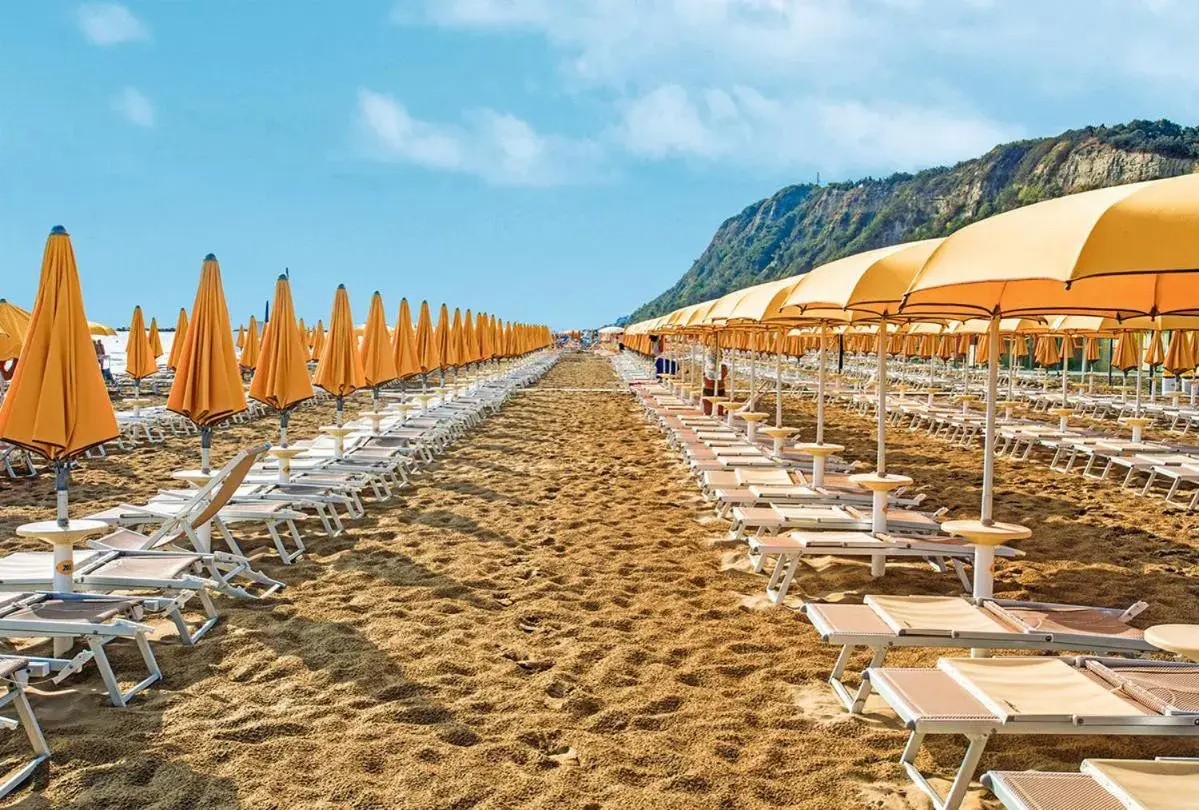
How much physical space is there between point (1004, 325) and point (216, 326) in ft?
35.1

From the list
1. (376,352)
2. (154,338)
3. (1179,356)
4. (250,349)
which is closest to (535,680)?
(376,352)

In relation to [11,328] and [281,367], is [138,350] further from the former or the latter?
[281,367]

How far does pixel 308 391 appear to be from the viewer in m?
7.55

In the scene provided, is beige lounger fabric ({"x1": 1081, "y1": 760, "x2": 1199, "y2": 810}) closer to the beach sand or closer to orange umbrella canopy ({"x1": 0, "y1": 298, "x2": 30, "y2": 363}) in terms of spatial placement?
the beach sand

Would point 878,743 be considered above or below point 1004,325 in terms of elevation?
below

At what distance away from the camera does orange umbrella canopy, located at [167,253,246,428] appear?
596 centimetres

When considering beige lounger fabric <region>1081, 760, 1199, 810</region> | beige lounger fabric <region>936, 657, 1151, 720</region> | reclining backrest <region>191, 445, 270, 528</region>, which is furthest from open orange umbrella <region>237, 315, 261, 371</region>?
beige lounger fabric <region>1081, 760, 1199, 810</region>

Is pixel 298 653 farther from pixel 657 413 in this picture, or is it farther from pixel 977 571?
pixel 657 413

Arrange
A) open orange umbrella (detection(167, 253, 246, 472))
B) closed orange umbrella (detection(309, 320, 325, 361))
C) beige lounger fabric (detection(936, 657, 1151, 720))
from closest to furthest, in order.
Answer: beige lounger fabric (detection(936, 657, 1151, 720))
open orange umbrella (detection(167, 253, 246, 472))
closed orange umbrella (detection(309, 320, 325, 361))

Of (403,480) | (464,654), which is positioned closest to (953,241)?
(464,654)

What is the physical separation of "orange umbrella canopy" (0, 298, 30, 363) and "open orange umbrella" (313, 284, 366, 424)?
15.8 ft

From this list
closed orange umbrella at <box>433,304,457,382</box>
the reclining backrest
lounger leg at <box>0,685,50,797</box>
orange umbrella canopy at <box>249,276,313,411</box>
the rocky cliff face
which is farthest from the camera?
the rocky cliff face

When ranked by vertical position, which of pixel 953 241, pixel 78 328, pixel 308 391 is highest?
pixel 953 241

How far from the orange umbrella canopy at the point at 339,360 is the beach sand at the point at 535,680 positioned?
2083 millimetres
